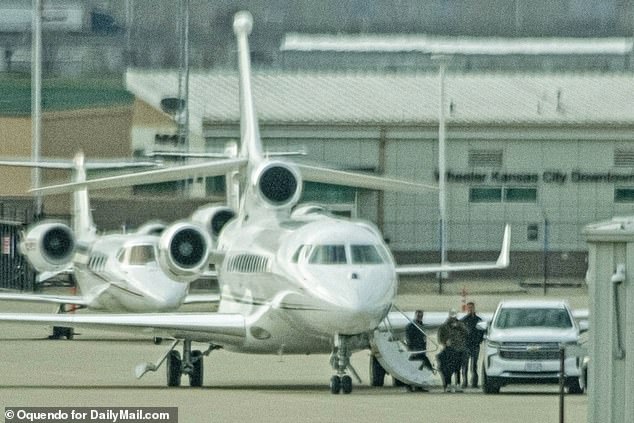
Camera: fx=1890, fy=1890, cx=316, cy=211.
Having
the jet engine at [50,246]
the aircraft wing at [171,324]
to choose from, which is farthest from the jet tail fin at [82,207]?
the aircraft wing at [171,324]

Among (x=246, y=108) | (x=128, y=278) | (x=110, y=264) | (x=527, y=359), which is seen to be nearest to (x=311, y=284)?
(x=527, y=359)

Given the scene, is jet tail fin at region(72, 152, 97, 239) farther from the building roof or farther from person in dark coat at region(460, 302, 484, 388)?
the building roof

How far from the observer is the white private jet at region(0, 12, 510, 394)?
26047mm

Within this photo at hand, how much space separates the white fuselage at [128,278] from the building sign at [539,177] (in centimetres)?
2564

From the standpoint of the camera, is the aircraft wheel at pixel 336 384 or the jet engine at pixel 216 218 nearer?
the aircraft wheel at pixel 336 384

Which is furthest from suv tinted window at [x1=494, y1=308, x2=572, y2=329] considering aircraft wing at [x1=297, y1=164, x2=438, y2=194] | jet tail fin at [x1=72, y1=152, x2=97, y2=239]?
jet tail fin at [x1=72, y1=152, x2=97, y2=239]

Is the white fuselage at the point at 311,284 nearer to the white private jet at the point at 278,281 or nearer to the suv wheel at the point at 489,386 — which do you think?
the white private jet at the point at 278,281

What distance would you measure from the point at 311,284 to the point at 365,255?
86 cm

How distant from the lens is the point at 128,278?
39.3 meters

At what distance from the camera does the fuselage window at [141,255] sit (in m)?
39.2

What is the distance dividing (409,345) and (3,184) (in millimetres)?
44882

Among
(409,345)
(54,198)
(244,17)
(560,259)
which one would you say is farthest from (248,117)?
(54,198)

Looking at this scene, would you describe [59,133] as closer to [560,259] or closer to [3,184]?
[3,184]

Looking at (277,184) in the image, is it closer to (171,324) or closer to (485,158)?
(171,324)
